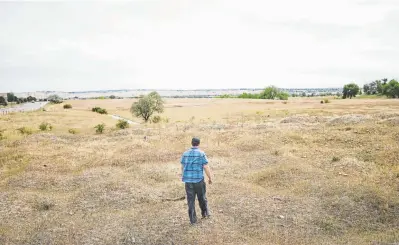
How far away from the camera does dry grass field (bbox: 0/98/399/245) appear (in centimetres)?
1462

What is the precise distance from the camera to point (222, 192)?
1961 cm

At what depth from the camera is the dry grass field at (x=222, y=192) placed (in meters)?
14.6

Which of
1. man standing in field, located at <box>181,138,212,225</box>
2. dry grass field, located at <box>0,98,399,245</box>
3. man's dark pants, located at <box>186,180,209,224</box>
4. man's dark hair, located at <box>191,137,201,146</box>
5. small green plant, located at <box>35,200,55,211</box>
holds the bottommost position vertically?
small green plant, located at <box>35,200,55,211</box>

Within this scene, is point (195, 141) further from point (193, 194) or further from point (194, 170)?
point (193, 194)

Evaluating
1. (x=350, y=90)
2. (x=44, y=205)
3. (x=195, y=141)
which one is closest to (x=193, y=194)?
(x=195, y=141)

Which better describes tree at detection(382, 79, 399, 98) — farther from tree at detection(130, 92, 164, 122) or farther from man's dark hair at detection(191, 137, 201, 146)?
man's dark hair at detection(191, 137, 201, 146)

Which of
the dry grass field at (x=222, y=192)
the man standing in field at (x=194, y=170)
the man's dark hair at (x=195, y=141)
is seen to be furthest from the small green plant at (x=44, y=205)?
the man's dark hair at (x=195, y=141)

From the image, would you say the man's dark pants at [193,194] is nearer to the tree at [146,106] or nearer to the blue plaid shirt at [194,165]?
the blue plaid shirt at [194,165]

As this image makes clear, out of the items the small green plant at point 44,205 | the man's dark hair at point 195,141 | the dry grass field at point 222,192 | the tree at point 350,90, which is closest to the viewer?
the man's dark hair at point 195,141

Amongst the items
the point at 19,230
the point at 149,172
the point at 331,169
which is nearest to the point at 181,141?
the point at 149,172

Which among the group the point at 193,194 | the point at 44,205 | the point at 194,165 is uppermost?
the point at 194,165

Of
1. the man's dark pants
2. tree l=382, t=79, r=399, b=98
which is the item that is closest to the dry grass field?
the man's dark pants

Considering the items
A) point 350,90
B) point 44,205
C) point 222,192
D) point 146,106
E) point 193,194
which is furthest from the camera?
point 350,90

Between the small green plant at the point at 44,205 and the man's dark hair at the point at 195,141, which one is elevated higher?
the man's dark hair at the point at 195,141
